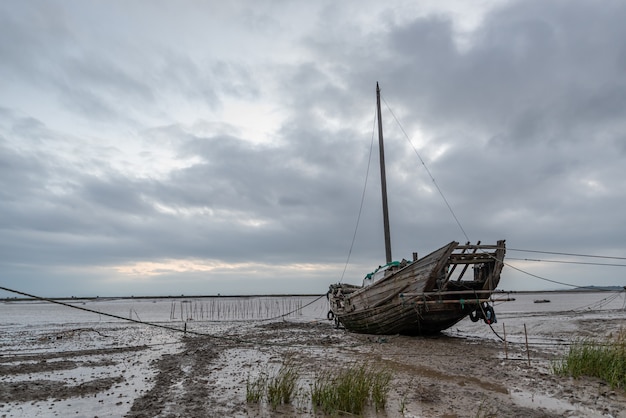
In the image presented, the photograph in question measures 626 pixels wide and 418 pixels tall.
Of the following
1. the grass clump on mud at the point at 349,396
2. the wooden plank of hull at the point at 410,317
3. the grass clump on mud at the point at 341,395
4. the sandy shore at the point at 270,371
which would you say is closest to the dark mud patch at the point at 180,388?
the sandy shore at the point at 270,371

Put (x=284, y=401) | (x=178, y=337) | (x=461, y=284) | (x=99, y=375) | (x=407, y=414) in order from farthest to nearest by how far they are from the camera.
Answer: (x=178, y=337)
(x=461, y=284)
(x=99, y=375)
(x=284, y=401)
(x=407, y=414)

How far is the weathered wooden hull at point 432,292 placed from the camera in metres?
15.3

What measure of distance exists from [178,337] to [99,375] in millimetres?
10190

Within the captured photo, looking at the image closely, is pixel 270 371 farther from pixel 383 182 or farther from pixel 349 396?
pixel 383 182

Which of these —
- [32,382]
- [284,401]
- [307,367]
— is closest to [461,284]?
[307,367]

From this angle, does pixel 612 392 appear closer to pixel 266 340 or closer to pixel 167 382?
pixel 167 382

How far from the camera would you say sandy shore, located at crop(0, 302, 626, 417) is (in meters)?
7.79

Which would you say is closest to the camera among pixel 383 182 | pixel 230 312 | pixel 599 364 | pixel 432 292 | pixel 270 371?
pixel 599 364

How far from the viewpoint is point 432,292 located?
1552 cm

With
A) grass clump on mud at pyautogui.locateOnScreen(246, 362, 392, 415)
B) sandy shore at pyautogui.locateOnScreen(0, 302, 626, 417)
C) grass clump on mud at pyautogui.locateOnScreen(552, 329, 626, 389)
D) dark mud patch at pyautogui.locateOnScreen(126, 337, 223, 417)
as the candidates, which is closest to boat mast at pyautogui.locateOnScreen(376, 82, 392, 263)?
sandy shore at pyautogui.locateOnScreen(0, 302, 626, 417)

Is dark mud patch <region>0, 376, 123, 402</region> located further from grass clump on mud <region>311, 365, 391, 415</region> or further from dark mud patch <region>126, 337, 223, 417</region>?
grass clump on mud <region>311, 365, 391, 415</region>

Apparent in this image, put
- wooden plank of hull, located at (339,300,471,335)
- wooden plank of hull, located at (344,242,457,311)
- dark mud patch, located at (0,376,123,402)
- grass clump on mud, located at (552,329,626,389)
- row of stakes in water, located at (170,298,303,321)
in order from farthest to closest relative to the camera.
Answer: row of stakes in water, located at (170,298,303,321)
wooden plank of hull, located at (339,300,471,335)
wooden plank of hull, located at (344,242,457,311)
grass clump on mud, located at (552,329,626,389)
dark mud patch, located at (0,376,123,402)

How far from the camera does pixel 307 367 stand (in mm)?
11867

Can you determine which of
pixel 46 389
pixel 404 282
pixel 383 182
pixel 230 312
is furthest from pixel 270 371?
pixel 230 312
